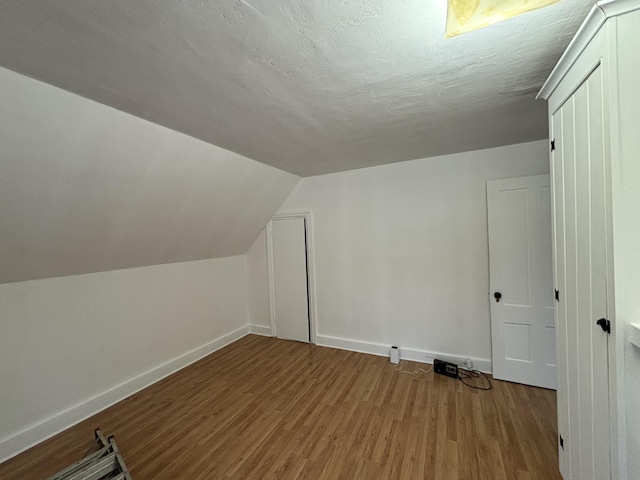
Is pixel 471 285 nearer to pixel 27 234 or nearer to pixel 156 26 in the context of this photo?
pixel 156 26

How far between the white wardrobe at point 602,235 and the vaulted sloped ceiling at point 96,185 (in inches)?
97.8

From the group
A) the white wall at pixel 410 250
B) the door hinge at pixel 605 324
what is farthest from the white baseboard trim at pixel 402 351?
the door hinge at pixel 605 324

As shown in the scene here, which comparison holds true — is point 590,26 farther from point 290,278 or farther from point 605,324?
point 290,278

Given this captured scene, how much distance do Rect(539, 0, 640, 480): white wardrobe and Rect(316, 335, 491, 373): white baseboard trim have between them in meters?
1.51

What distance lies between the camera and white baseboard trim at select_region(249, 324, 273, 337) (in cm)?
419

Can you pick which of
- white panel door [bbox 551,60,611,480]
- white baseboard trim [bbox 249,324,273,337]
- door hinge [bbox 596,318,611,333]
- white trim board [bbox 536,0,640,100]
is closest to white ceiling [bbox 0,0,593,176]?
white trim board [bbox 536,0,640,100]

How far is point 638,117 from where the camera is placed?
0.91 m

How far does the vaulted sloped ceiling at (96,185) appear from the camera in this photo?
57.8 inches

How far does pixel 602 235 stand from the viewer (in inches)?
40.4

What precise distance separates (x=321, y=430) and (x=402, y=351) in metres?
1.54

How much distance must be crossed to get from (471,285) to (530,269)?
0.57 meters

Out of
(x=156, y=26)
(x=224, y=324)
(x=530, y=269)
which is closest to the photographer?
(x=156, y=26)

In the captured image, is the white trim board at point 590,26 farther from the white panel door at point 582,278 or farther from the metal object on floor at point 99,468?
the metal object on floor at point 99,468

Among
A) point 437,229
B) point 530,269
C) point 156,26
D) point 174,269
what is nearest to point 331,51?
point 156,26
